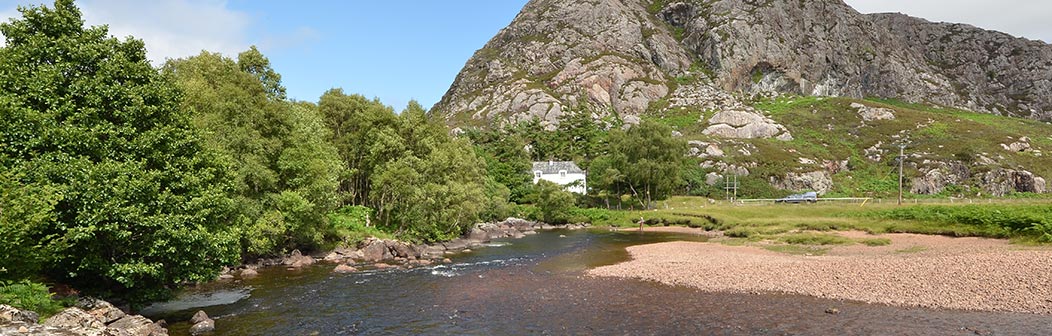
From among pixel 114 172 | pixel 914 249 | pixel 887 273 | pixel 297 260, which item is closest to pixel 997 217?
pixel 914 249

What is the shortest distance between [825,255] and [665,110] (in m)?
151

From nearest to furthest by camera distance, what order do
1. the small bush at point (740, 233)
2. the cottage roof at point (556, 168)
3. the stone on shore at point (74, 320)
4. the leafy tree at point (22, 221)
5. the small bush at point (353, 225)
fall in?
the leafy tree at point (22, 221) → the stone on shore at point (74, 320) → the small bush at point (353, 225) → the small bush at point (740, 233) → the cottage roof at point (556, 168)

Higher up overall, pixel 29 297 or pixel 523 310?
pixel 29 297

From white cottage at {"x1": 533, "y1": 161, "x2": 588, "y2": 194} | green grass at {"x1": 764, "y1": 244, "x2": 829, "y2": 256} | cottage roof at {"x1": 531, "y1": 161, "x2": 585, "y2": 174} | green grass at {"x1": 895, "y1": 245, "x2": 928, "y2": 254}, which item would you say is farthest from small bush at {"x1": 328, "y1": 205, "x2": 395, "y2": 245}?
cottage roof at {"x1": 531, "y1": 161, "x2": 585, "y2": 174}

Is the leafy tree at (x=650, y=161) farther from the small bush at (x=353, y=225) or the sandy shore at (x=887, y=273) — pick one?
the small bush at (x=353, y=225)

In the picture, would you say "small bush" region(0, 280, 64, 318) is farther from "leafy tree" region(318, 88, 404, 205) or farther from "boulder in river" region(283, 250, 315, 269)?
"leafy tree" region(318, 88, 404, 205)

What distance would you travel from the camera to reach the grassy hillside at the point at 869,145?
121438mm

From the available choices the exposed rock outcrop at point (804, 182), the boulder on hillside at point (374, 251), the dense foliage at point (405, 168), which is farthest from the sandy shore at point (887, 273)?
the exposed rock outcrop at point (804, 182)

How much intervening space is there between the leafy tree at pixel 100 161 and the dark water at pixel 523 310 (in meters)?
3.88

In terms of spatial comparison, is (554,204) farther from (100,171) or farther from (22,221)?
(22,221)

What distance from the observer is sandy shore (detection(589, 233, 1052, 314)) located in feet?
85.3

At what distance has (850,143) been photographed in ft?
505

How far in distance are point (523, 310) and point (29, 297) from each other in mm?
19928

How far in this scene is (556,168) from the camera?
122 m
